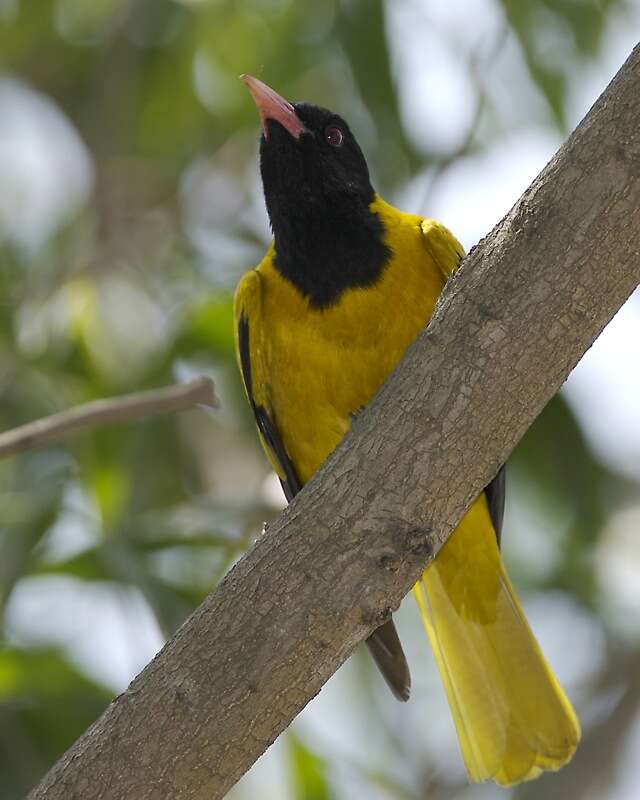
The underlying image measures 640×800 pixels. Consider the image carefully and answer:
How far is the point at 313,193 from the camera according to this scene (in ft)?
12.3

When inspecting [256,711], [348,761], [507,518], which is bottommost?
[348,761]

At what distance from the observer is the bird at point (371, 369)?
3436 mm

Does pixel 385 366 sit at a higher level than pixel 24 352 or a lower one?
higher

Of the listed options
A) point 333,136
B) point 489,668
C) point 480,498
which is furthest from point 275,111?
point 489,668

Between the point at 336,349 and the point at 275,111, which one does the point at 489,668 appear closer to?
the point at 336,349

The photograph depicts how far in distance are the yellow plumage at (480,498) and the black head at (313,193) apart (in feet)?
0.25

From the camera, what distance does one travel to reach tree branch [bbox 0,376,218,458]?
303 centimetres

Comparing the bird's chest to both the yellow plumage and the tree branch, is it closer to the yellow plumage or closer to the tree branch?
the yellow plumage

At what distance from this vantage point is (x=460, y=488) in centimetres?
238

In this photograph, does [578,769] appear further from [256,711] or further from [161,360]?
[256,711]

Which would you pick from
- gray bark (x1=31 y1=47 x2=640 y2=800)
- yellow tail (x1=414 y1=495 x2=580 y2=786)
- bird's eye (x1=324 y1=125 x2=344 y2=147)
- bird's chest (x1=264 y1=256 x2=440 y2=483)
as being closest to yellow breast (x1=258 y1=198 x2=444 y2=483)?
bird's chest (x1=264 y1=256 x2=440 y2=483)

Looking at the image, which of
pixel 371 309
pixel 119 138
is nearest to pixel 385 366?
pixel 371 309

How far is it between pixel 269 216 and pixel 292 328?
514 mm

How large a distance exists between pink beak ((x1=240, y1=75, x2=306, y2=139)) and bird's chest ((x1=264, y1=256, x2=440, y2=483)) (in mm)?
538
